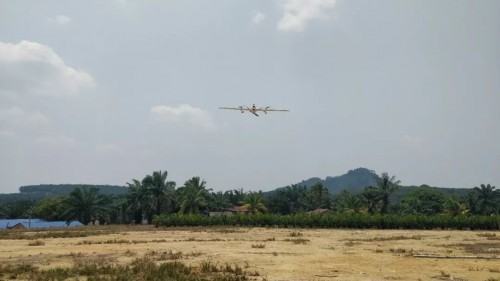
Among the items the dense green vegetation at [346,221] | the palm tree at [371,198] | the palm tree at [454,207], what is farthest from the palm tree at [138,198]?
the palm tree at [454,207]

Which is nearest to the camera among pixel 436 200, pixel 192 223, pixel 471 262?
pixel 471 262

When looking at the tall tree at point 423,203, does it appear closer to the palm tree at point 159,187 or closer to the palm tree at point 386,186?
the palm tree at point 386,186

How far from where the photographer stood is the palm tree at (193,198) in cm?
7306

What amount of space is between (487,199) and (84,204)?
67150mm

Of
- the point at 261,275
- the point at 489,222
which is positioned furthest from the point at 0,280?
the point at 489,222

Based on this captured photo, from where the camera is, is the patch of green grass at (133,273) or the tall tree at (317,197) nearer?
the patch of green grass at (133,273)

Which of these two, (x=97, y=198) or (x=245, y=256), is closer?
(x=245, y=256)

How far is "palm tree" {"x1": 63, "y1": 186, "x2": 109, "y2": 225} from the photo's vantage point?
249 ft

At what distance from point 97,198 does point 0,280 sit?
206 feet

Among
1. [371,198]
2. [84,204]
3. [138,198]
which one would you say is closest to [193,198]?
[138,198]

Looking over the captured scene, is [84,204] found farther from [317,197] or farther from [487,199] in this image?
[487,199]

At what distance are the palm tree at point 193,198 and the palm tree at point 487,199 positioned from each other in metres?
46.0

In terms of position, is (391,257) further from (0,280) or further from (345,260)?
(0,280)

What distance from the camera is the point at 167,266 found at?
1919cm
